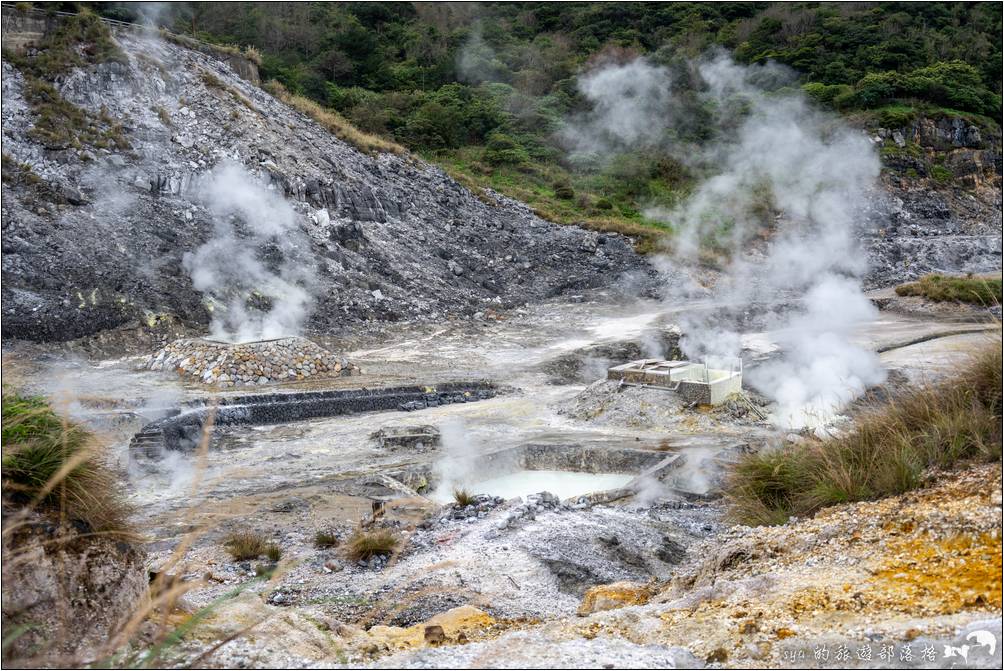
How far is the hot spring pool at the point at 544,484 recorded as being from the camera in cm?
927

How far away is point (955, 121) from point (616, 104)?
16745mm

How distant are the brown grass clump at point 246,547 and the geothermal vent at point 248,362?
355 inches

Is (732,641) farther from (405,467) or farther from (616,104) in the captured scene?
(616,104)

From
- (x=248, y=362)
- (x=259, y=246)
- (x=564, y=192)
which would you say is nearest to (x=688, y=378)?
(x=248, y=362)

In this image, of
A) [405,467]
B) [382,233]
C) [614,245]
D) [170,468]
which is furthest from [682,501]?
[614,245]

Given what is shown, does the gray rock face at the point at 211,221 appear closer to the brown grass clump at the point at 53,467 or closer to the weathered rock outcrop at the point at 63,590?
the brown grass clump at the point at 53,467

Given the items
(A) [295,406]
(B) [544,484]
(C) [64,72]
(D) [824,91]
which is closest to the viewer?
(B) [544,484]

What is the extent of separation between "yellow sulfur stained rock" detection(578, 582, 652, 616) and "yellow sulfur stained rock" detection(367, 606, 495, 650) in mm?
535

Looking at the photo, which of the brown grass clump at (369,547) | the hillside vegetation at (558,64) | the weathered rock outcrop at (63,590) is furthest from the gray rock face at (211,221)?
the weathered rock outcrop at (63,590)

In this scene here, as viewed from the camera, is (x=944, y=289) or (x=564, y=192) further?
(x=564, y=192)

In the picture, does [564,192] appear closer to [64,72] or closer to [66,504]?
[64,72]

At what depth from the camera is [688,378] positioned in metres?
13.1

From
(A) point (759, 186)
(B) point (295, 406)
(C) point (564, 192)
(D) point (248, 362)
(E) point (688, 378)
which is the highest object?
(A) point (759, 186)

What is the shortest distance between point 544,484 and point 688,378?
447 cm
